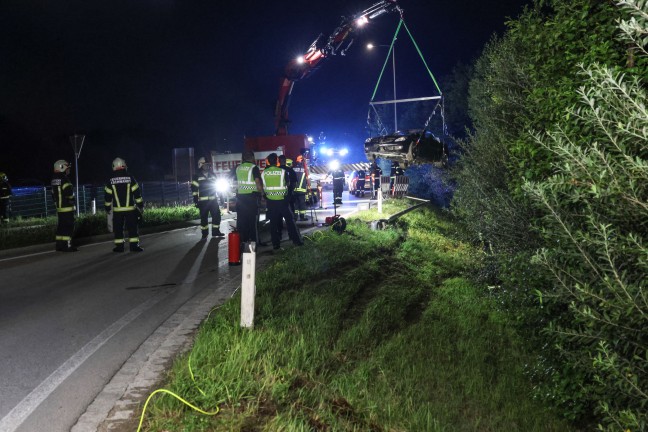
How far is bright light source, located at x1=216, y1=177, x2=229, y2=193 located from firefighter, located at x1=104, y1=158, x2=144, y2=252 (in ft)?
35.7

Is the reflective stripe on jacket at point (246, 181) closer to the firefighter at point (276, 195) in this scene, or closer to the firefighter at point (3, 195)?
the firefighter at point (276, 195)

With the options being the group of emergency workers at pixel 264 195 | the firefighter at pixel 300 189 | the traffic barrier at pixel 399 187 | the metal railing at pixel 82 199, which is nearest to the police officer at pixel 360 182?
the traffic barrier at pixel 399 187

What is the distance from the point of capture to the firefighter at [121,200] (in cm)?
1209

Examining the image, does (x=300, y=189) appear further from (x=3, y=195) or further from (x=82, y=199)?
(x=82, y=199)

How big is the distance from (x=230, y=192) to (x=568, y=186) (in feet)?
67.8

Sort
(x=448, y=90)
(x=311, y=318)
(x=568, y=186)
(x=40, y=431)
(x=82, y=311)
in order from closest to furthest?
(x=568, y=186) → (x=40, y=431) → (x=311, y=318) → (x=82, y=311) → (x=448, y=90)

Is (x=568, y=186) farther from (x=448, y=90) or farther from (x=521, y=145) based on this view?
(x=448, y=90)

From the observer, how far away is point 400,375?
5098 mm

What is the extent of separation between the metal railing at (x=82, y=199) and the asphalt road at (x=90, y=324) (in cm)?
987

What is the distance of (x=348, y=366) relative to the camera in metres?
5.21

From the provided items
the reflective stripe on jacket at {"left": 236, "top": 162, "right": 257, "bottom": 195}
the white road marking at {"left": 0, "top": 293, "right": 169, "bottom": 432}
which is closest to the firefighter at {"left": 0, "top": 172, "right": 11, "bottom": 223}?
the reflective stripe on jacket at {"left": 236, "top": 162, "right": 257, "bottom": 195}

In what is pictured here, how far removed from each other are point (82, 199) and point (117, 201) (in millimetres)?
12642

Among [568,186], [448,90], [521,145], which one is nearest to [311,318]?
[521,145]

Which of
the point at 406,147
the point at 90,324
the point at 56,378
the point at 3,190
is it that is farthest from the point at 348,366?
the point at 3,190
